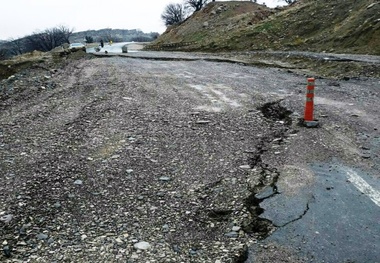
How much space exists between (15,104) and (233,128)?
5.16 meters

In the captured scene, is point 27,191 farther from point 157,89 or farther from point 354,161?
point 157,89

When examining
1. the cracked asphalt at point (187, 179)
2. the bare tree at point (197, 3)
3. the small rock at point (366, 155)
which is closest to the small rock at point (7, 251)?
the cracked asphalt at point (187, 179)

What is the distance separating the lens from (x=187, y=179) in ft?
13.3

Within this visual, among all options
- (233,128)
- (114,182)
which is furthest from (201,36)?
(114,182)

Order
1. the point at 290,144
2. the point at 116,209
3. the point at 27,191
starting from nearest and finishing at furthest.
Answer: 1. the point at 116,209
2. the point at 27,191
3. the point at 290,144

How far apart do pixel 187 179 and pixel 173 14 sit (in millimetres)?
66977

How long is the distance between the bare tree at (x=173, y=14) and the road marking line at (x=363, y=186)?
6550cm

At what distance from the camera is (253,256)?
2.73 metres

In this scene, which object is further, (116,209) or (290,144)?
(290,144)

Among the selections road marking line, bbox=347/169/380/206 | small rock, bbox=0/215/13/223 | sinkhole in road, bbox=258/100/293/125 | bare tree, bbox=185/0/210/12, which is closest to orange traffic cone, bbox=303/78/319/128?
sinkhole in road, bbox=258/100/293/125

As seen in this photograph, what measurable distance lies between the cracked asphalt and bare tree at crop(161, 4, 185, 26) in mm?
62239

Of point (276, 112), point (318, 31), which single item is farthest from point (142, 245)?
point (318, 31)

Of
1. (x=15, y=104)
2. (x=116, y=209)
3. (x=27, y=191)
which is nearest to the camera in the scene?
(x=116, y=209)

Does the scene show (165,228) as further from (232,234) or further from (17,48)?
(17,48)
